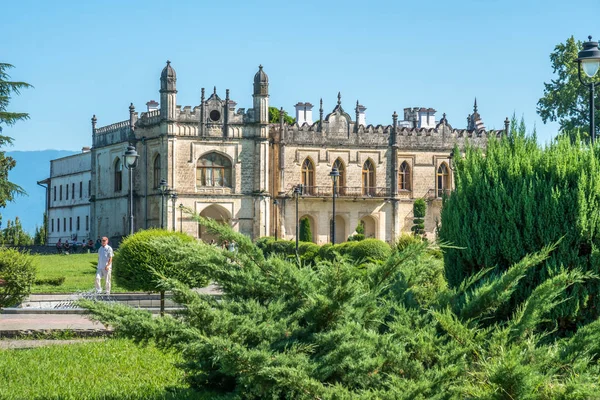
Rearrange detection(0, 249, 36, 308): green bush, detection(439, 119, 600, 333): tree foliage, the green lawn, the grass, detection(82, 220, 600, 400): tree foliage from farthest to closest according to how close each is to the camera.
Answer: the green lawn, detection(0, 249, 36, 308): green bush, the grass, detection(439, 119, 600, 333): tree foliage, detection(82, 220, 600, 400): tree foliage

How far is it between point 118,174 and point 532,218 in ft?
151

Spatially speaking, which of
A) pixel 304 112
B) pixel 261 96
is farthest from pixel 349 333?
pixel 304 112

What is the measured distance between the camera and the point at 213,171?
49125 millimetres

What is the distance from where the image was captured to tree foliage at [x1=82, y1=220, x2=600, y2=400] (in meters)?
6.40

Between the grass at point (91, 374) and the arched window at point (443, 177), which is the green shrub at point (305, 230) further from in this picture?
the grass at point (91, 374)

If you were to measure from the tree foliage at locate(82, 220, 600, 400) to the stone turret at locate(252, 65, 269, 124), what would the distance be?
42212 millimetres

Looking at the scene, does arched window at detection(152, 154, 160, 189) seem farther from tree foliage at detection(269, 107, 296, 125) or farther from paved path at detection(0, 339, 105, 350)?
paved path at detection(0, 339, 105, 350)

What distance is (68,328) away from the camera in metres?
14.7

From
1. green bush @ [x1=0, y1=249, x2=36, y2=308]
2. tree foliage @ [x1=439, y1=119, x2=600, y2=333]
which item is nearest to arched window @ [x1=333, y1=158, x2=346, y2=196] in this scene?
green bush @ [x1=0, y1=249, x2=36, y2=308]

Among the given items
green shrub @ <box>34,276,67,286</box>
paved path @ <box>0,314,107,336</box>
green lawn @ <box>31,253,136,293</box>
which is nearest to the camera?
paved path @ <box>0,314,107,336</box>

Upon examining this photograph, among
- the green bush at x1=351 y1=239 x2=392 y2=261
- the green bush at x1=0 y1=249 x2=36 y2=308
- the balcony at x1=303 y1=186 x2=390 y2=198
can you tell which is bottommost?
the green bush at x1=0 y1=249 x2=36 y2=308

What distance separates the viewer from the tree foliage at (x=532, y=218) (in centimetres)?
827

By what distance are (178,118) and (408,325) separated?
140 feet

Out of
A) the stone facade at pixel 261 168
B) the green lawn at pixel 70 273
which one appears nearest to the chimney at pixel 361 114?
the stone facade at pixel 261 168
